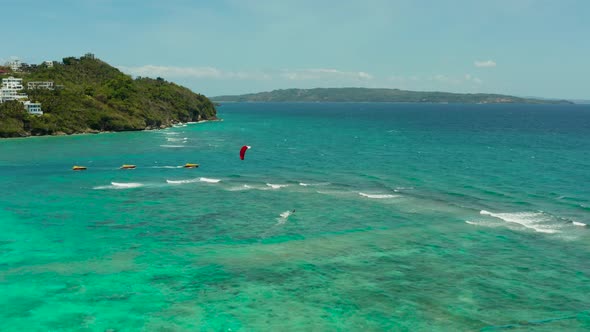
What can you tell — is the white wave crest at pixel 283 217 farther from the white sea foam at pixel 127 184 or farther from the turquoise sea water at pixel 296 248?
the white sea foam at pixel 127 184

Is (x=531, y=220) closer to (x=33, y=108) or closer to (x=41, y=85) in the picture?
(x=33, y=108)

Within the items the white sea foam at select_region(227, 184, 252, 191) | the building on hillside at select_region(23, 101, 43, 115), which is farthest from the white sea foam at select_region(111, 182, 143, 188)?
the building on hillside at select_region(23, 101, 43, 115)

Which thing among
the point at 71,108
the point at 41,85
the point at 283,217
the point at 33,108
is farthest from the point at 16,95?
the point at 283,217

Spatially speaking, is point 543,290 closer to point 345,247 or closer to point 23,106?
point 345,247

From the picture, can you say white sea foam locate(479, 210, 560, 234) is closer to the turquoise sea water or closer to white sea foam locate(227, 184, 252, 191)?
the turquoise sea water

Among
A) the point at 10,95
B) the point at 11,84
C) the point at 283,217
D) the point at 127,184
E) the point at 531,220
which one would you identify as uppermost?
the point at 11,84
